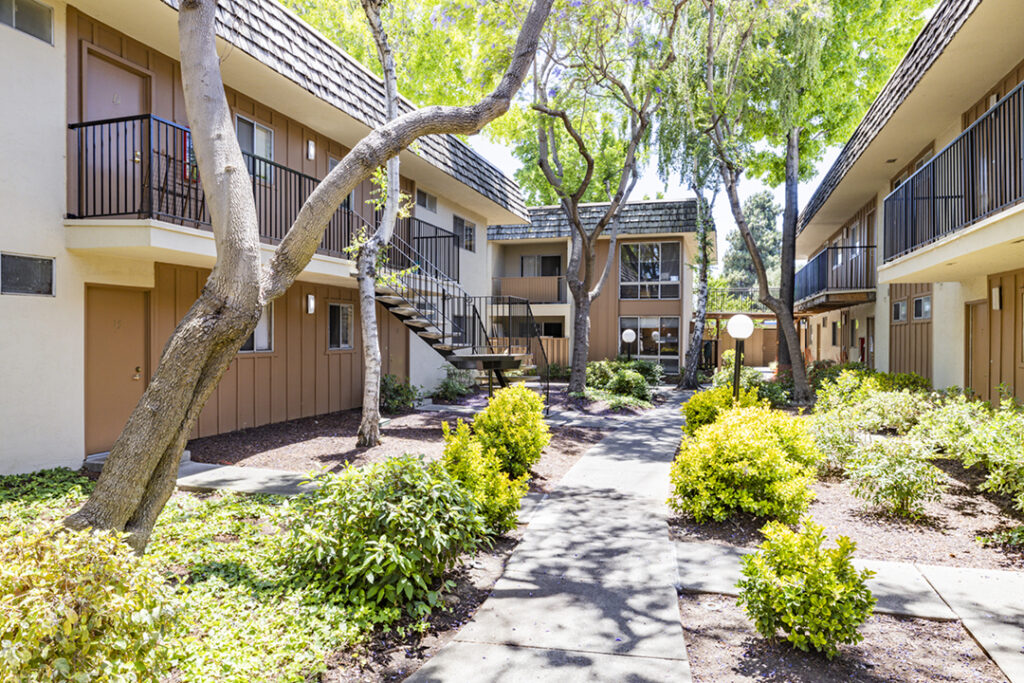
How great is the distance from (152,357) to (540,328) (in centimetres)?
1779

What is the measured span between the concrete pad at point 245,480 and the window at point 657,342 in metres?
17.7

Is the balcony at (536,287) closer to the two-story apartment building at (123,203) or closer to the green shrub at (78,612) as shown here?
the two-story apartment building at (123,203)

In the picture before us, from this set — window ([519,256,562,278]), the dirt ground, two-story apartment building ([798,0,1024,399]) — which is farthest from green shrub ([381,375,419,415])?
window ([519,256,562,278])

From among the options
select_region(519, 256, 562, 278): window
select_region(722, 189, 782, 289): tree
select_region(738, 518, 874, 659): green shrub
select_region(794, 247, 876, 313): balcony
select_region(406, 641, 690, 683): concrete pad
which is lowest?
select_region(406, 641, 690, 683): concrete pad

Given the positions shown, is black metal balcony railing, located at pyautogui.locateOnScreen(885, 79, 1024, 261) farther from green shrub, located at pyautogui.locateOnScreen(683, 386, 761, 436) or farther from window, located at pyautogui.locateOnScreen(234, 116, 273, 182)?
window, located at pyautogui.locateOnScreen(234, 116, 273, 182)

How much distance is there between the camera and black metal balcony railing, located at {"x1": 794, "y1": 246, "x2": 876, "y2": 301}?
16.1 m

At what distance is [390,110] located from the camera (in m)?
9.05

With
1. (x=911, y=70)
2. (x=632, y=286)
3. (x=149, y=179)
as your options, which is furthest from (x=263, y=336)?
(x=632, y=286)

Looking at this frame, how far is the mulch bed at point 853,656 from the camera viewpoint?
3.15m

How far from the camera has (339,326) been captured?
13102mm

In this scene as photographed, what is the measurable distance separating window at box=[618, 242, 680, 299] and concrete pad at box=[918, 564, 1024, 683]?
19.3 meters

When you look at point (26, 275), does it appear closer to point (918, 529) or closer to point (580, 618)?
Answer: point (580, 618)

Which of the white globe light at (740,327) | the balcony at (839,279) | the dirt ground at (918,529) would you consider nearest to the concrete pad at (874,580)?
the dirt ground at (918,529)

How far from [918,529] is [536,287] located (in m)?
19.6
